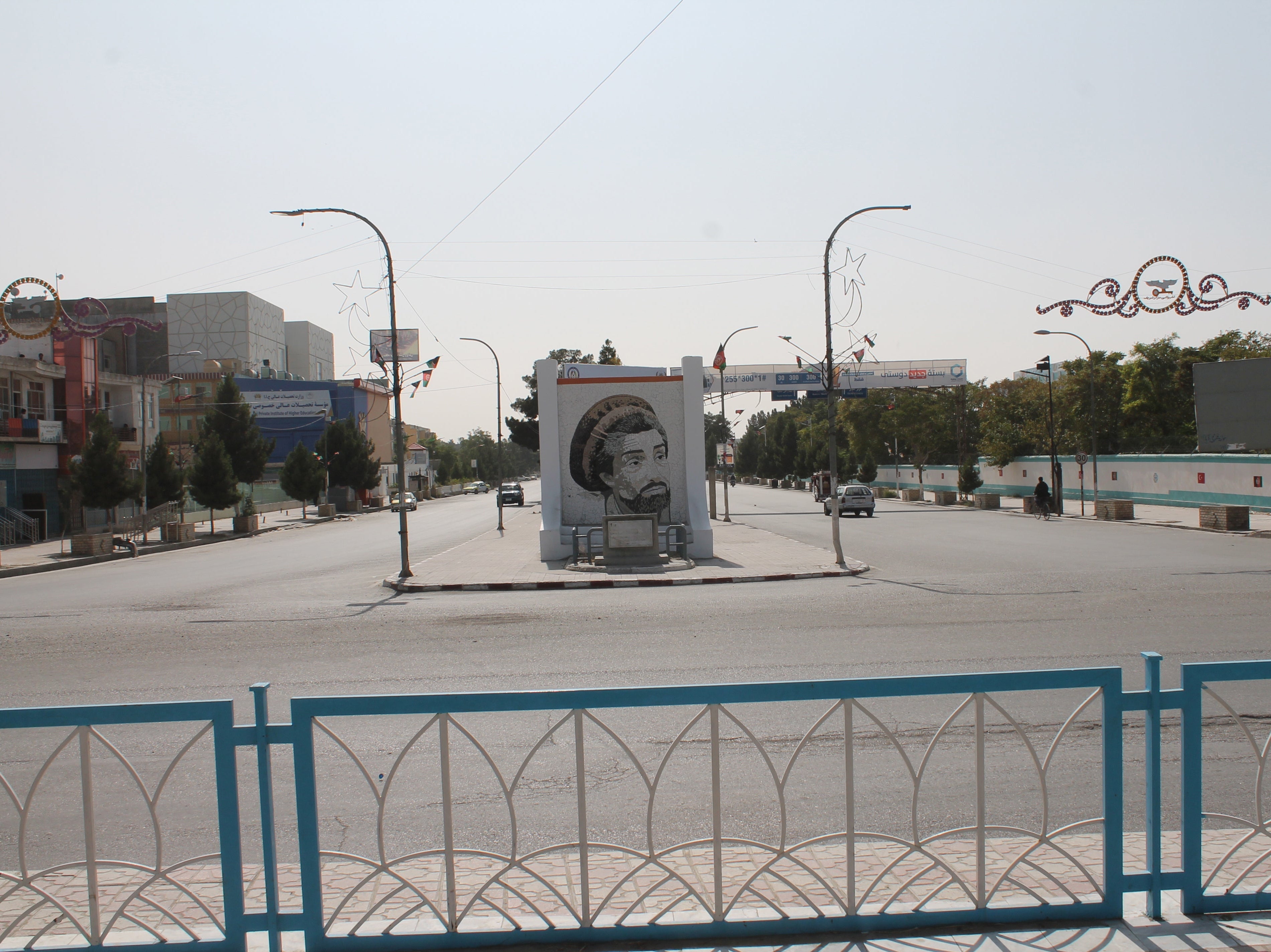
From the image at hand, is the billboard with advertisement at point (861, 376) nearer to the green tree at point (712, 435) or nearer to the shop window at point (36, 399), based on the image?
the shop window at point (36, 399)

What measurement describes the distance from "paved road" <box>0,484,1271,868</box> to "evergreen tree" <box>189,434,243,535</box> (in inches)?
795

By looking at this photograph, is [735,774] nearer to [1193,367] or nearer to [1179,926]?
[1179,926]

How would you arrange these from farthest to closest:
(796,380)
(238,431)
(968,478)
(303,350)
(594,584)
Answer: (303,350) → (796,380) → (238,431) → (968,478) → (594,584)

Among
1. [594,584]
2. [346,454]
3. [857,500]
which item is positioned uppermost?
[346,454]

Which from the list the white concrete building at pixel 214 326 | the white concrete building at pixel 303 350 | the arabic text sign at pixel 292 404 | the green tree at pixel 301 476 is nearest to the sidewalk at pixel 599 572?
the green tree at pixel 301 476

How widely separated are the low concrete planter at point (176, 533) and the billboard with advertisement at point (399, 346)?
13157mm

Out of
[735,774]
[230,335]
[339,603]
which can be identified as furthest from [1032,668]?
[230,335]

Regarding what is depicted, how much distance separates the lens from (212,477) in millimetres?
42719

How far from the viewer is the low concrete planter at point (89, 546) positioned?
106 feet

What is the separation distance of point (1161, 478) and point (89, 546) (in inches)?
1747

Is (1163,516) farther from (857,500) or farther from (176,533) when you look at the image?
(176,533)

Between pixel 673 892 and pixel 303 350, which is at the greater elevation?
pixel 303 350

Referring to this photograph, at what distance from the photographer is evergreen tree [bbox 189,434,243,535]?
140ft

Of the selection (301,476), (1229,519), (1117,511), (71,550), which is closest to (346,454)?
(301,476)
